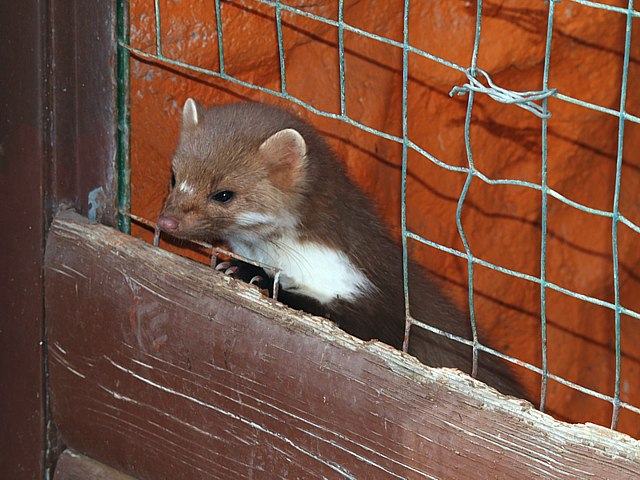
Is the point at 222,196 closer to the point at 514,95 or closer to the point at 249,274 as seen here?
the point at 249,274

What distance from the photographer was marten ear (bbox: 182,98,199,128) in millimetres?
2559

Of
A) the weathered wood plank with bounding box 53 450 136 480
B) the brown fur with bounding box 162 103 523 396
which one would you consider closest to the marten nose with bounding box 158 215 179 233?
the brown fur with bounding box 162 103 523 396

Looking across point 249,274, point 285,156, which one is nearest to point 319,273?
point 249,274

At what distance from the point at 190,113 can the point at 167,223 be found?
375mm

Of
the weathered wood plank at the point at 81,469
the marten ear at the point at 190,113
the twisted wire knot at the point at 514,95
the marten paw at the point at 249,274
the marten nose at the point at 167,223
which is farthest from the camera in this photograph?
the marten ear at the point at 190,113

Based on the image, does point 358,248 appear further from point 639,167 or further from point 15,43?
point 639,167

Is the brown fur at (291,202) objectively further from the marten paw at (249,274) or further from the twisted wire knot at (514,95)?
the twisted wire knot at (514,95)

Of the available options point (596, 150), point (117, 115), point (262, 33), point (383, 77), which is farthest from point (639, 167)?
point (117, 115)

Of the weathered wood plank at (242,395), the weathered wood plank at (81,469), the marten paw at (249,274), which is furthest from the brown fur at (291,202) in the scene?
the weathered wood plank at (81,469)

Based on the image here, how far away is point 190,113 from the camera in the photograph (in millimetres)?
2580

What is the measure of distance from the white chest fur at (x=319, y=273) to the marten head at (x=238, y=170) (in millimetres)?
79

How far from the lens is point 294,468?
5.96 feet

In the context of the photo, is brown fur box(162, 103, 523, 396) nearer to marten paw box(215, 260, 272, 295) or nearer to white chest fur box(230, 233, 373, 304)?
white chest fur box(230, 233, 373, 304)

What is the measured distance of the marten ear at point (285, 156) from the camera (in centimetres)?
251
